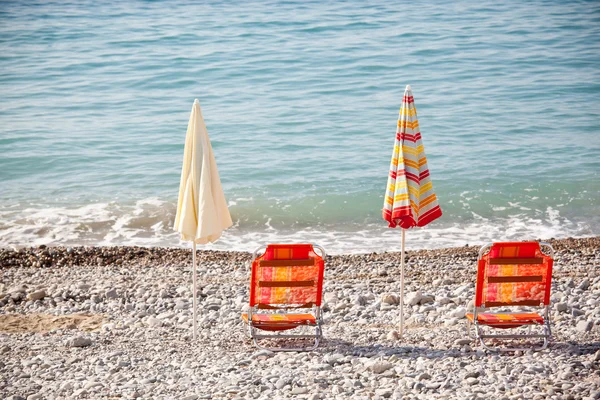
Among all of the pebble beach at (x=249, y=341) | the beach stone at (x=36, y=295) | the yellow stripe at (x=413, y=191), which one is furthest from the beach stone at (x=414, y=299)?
the beach stone at (x=36, y=295)

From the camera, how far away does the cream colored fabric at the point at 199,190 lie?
23.1 feet

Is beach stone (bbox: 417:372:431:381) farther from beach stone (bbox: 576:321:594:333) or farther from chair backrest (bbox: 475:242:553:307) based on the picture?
beach stone (bbox: 576:321:594:333)

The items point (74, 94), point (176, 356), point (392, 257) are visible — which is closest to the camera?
point (176, 356)

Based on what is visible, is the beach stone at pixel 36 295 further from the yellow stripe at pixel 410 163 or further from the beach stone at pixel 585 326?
the beach stone at pixel 585 326

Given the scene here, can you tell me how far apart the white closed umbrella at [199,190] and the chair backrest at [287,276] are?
1.67 feet

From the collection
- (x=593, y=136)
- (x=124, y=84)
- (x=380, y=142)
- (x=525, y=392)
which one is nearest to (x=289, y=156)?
(x=380, y=142)

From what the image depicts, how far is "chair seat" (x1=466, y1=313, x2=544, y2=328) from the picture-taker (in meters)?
7.08

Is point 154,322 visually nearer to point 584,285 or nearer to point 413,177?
point 413,177

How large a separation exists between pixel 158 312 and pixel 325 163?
30.0 feet

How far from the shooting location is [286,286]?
734 centimetres

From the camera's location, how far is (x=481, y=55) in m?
27.5

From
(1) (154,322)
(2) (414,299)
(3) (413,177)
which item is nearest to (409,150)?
(3) (413,177)

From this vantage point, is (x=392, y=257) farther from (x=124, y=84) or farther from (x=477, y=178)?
(x=124, y=84)

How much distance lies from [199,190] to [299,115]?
47.3 feet
